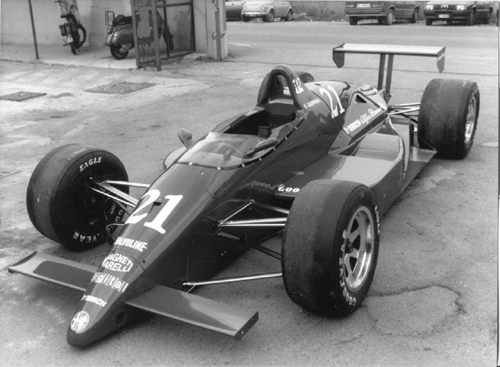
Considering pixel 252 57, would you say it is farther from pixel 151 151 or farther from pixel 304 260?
pixel 304 260

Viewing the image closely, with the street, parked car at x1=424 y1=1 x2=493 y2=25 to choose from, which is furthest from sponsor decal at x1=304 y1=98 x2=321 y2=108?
parked car at x1=424 y1=1 x2=493 y2=25

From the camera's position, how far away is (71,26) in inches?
629

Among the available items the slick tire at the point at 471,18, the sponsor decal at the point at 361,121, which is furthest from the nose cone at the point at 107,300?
the slick tire at the point at 471,18

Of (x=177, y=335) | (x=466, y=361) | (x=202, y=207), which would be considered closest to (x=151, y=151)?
(x=202, y=207)

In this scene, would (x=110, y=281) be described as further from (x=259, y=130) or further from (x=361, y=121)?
(x=361, y=121)

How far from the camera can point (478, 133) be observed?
8.31 meters

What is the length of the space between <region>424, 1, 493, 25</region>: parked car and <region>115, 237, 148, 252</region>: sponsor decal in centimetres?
2066

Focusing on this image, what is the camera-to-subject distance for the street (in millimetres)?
3748

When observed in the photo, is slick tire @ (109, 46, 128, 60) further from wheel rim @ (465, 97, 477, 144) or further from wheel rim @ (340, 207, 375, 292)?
wheel rim @ (340, 207, 375, 292)

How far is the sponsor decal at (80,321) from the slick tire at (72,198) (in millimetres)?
1342

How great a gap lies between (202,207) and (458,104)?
12.4 feet

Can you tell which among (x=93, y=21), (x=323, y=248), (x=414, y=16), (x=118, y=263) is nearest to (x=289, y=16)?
(x=414, y=16)

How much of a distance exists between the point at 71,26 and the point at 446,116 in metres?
12.1

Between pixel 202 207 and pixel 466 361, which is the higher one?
pixel 202 207
